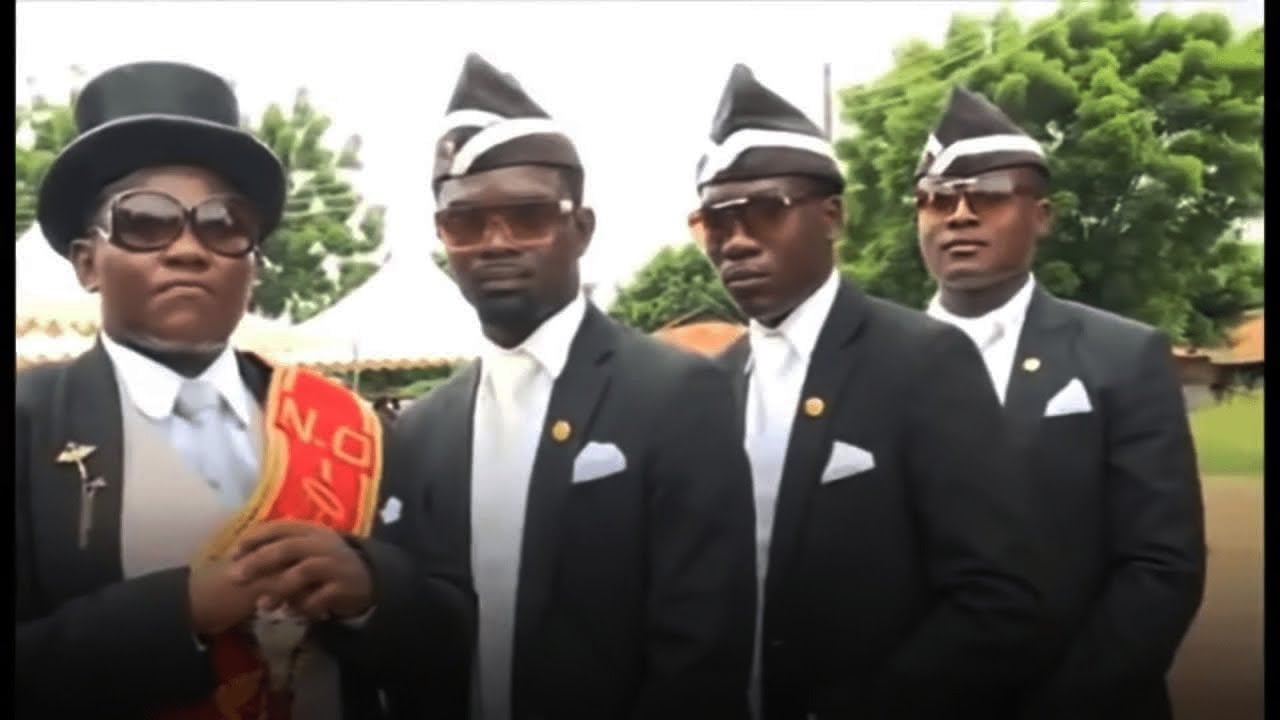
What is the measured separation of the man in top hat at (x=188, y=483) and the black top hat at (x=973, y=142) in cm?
144

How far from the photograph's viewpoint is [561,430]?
3.36 metres

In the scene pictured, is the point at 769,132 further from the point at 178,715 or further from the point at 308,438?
the point at 178,715

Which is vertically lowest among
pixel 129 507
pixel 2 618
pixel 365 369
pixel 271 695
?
pixel 271 695

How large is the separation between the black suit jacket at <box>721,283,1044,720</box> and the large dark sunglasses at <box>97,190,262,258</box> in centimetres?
118

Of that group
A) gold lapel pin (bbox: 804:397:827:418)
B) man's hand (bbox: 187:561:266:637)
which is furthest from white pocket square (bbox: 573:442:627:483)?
man's hand (bbox: 187:561:266:637)

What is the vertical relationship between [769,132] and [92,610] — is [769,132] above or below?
above

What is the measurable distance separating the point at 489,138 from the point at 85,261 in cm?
94

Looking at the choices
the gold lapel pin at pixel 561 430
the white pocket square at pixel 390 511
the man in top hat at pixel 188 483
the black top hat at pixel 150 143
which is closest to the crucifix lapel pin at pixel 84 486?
the man in top hat at pixel 188 483

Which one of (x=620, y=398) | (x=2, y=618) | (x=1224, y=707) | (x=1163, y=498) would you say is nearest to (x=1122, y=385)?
(x=1163, y=498)

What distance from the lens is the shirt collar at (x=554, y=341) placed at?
3416 millimetres

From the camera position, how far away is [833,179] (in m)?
3.46

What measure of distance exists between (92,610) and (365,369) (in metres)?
0.79

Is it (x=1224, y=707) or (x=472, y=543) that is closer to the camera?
(x=472, y=543)

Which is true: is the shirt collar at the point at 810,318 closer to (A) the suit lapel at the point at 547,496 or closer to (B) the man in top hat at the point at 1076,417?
(B) the man in top hat at the point at 1076,417
